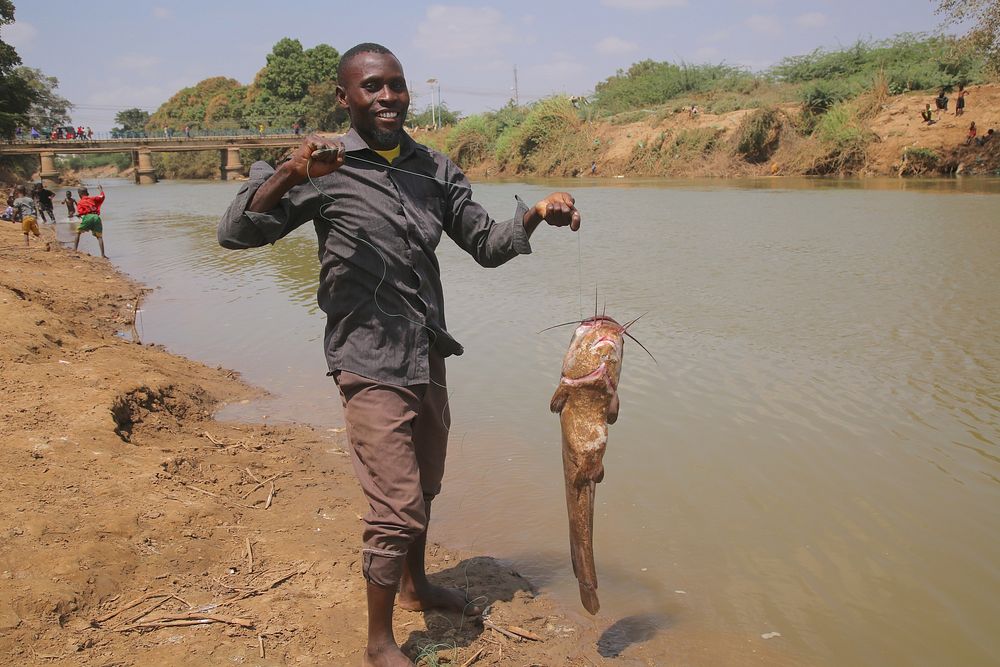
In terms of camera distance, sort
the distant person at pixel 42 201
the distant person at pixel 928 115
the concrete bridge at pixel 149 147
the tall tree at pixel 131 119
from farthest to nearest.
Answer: the tall tree at pixel 131 119, the concrete bridge at pixel 149 147, the distant person at pixel 928 115, the distant person at pixel 42 201

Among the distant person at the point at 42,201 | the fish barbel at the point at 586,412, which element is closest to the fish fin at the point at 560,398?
the fish barbel at the point at 586,412

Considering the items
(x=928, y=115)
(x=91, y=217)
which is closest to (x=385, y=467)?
(x=91, y=217)

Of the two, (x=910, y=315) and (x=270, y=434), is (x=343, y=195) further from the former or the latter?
(x=910, y=315)

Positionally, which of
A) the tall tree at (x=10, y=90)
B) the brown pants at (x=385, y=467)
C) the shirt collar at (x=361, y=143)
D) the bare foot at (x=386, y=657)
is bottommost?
the bare foot at (x=386, y=657)

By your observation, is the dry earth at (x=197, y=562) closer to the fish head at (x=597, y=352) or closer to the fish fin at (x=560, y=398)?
the fish fin at (x=560, y=398)

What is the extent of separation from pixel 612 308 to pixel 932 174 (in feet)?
65.4

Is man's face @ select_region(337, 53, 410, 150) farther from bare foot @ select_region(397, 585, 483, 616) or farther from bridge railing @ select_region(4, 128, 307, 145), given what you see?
bridge railing @ select_region(4, 128, 307, 145)

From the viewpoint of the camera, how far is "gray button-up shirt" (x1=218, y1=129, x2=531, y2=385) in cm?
240

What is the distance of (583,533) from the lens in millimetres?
2426

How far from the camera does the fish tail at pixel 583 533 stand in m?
2.42

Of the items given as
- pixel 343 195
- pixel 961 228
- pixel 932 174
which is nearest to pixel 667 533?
pixel 343 195

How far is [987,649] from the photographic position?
2.90 meters

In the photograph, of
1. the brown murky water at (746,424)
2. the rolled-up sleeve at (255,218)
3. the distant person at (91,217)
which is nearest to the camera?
the rolled-up sleeve at (255,218)

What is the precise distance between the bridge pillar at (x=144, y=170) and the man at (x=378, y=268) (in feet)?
196
